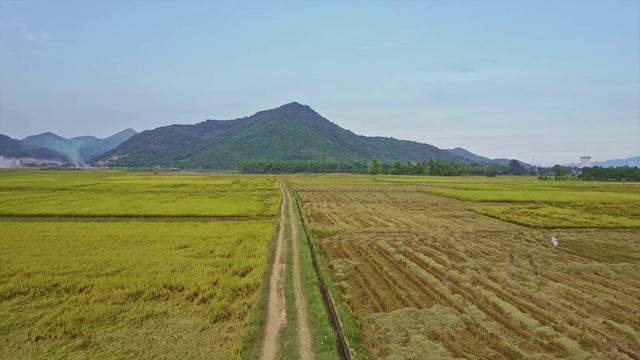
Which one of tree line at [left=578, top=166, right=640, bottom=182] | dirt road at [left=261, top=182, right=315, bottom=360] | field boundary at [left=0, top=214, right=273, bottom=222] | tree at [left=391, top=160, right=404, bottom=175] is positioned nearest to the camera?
dirt road at [left=261, top=182, right=315, bottom=360]

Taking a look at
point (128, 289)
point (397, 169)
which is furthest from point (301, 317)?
point (397, 169)

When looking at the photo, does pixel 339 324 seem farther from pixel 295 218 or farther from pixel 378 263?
pixel 295 218

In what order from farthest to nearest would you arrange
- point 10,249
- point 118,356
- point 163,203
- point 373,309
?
point 163,203 → point 10,249 → point 373,309 → point 118,356

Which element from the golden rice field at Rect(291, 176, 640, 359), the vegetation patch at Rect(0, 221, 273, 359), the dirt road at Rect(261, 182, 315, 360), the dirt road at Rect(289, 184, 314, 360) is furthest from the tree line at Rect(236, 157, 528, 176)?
the dirt road at Rect(289, 184, 314, 360)

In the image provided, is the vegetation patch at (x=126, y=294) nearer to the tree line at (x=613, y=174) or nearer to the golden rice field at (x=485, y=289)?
the golden rice field at (x=485, y=289)

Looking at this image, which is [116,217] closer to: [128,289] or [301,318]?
[128,289]

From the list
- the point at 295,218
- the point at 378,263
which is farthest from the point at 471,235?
the point at 295,218

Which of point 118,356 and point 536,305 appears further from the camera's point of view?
point 536,305

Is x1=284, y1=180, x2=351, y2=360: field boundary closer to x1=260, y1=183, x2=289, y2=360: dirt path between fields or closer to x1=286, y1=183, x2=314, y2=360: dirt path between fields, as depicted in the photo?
x1=286, y1=183, x2=314, y2=360: dirt path between fields

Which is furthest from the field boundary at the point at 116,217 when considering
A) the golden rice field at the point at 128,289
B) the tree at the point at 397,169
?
the tree at the point at 397,169
